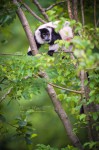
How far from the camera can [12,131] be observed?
6.42m

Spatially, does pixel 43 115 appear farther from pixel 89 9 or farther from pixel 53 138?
pixel 89 9

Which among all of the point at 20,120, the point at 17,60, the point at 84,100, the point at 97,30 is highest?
the point at 97,30

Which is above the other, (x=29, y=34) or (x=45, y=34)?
(x=29, y=34)

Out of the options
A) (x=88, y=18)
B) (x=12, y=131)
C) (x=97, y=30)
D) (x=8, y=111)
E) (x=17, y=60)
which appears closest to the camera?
(x=97, y=30)

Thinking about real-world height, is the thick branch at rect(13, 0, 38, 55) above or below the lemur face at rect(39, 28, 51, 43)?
above

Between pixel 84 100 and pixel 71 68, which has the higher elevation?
pixel 71 68

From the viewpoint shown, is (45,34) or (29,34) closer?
(29,34)

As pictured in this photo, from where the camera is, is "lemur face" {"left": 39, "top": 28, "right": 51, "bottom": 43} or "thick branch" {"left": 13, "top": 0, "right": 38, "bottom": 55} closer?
"thick branch" {"left": 13, "top": 0, "right": 38, "bottom": 55}

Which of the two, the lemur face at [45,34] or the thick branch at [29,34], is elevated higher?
the thick branch at [29,34]

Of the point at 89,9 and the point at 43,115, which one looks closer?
the point at 89,9

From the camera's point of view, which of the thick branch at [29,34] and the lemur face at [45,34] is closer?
the thick branch at [29,34]

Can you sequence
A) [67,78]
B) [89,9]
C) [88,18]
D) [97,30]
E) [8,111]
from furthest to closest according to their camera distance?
[8,111]
[88,18]
[89,9]
[67,78]
[97,30]

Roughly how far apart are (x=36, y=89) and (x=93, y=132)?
36.5 inches

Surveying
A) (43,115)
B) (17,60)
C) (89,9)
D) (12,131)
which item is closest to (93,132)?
(17,60)
